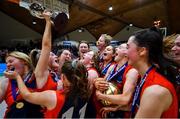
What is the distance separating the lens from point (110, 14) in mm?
20578

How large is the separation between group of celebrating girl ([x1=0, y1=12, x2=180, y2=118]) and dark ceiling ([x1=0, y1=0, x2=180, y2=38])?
48.6ft

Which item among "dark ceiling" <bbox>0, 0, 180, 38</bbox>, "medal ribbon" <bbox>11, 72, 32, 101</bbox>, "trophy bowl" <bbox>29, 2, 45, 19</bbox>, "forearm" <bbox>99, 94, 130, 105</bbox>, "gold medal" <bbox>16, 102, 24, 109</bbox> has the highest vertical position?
"dark ceiling" <bbox>0, 0, 180, 38</bbox>

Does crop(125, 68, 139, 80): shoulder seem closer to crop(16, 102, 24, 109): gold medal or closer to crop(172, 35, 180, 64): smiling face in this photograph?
crop(172, 35, 180, 64): smiling face

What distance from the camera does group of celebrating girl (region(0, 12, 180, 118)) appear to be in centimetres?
174

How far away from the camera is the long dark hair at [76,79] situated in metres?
2.22

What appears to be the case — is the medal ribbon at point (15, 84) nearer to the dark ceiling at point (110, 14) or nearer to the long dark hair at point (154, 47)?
the long dark hair at point (154, 47)

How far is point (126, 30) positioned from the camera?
25125mm

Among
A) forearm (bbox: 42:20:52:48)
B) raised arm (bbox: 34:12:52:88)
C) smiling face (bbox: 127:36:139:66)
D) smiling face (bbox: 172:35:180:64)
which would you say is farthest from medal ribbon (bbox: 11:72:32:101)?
smiling face (bbox: 172:35:180:64)

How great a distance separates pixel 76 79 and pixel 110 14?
735 inches

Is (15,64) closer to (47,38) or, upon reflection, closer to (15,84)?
(15,84)

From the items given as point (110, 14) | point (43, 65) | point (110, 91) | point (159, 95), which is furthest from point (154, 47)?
point (110, 14)

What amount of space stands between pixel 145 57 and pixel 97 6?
1674 cm

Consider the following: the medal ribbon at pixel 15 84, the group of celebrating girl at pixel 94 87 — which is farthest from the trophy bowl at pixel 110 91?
the medal ribbon at pixel 15 84

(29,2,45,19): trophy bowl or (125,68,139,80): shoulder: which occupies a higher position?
(29,2,45,19): trophy bowl
